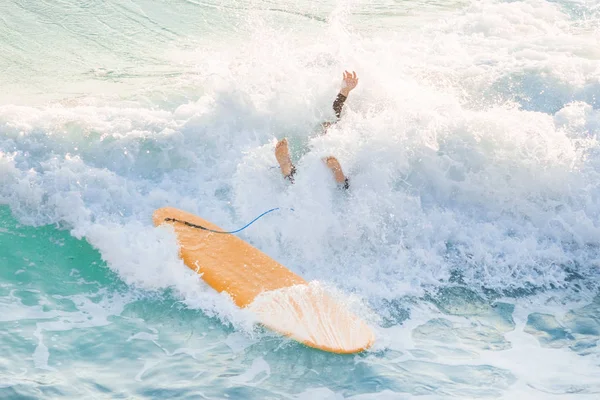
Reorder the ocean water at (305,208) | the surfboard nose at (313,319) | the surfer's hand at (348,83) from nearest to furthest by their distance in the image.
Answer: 1. the ocean water at (305,208)
2. the surfboard nose at (313,319)
3. the surfer's hand at (348,83)

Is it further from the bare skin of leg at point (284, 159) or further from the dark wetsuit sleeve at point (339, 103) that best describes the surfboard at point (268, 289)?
the dark wetsuit sleeve at point (339, 103)

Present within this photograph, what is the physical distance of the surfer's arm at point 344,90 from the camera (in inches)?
286

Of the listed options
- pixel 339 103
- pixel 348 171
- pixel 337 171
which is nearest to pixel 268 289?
pixel 337 171

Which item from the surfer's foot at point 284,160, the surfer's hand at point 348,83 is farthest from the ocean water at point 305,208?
the surfer's hand at point 348,83

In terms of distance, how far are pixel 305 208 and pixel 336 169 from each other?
1.59 feet

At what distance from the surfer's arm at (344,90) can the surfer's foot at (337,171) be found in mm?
862

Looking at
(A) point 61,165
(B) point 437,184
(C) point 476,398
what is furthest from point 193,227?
(C) point 476,398

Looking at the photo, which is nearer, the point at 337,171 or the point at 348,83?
the point at 337,171

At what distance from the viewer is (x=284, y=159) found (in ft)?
22.1

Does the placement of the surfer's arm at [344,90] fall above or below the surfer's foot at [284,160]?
above

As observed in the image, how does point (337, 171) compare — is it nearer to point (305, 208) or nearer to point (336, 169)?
point (336, 169)

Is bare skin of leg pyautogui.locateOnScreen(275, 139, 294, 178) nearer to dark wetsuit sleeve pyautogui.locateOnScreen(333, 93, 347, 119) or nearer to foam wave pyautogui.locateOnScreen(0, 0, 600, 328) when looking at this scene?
foam wave pyautogui.locateOnScreen(0, 0, 600, 328)

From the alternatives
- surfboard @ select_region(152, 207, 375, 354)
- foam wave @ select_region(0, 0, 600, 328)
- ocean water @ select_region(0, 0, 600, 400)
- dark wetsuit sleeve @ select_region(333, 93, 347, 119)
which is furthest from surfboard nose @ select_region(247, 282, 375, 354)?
dark wetsuit sleeve @ select_region(333, 93, 347, 119)

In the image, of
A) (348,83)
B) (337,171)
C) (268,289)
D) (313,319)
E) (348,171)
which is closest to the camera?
(313,319)
